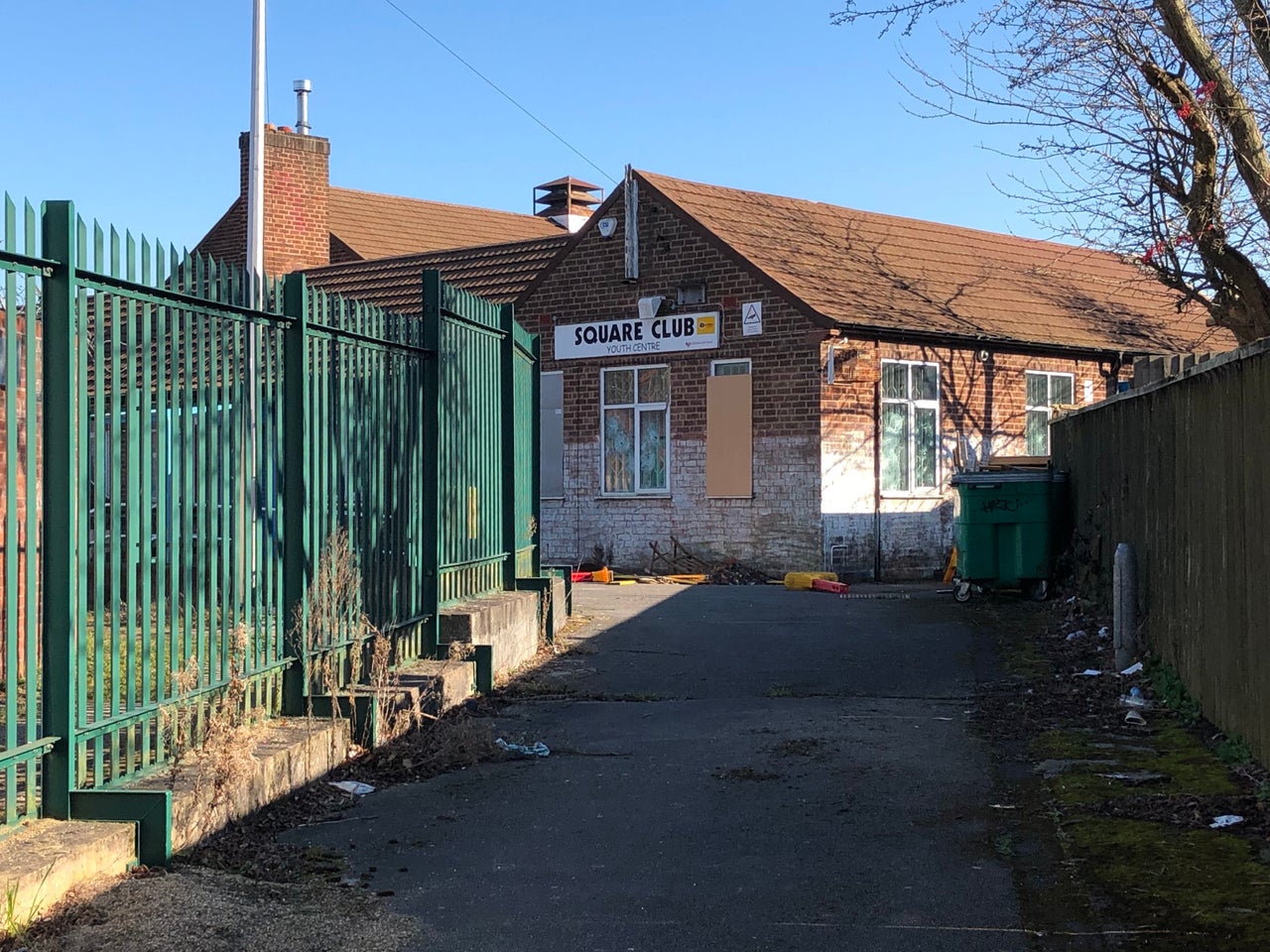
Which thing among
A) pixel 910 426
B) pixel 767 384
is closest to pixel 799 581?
pixel 767 384

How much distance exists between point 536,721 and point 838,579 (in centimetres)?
1056

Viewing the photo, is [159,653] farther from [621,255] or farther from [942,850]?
[621,255]

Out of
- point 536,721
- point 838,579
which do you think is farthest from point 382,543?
point 838,579

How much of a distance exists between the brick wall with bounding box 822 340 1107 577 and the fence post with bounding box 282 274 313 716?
40.7 feet

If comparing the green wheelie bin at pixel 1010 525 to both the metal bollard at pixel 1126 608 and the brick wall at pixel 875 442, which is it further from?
the metal bollard at pixel 1126 608

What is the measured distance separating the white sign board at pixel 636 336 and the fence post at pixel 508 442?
329 inches

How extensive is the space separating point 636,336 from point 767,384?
2.30 m

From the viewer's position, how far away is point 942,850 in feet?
18.8

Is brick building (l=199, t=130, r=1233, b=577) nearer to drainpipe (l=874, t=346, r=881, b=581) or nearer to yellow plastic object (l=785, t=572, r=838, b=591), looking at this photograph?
drainpipe (l=874, t=346, r=881, b=581)

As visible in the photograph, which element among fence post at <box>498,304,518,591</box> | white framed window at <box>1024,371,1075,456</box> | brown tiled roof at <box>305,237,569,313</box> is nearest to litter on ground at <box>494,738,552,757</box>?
fence post at <box>498,304,518,591</box>

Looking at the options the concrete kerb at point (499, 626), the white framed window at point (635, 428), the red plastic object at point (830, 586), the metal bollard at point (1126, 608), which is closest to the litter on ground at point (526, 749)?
the concrete kerb at point (499, 626)

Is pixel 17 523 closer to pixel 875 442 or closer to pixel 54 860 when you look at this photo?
pixel 54 860

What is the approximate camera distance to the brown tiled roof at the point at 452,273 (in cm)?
2325

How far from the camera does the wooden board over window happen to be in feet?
64.4
